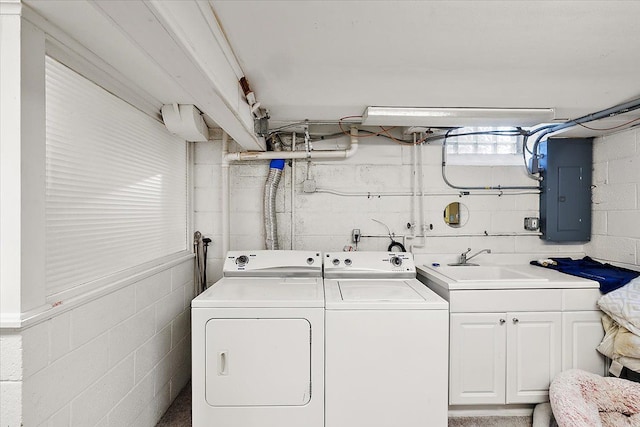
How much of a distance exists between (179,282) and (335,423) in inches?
58.9

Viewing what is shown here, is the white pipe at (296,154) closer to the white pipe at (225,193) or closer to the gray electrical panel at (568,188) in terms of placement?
the white pipe at (225,193)

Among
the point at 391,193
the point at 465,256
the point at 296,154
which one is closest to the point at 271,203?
the point at 296,154

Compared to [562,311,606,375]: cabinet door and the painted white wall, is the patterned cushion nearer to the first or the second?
[562,311,606,375]: cabinet door

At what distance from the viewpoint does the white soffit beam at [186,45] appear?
3.08ft

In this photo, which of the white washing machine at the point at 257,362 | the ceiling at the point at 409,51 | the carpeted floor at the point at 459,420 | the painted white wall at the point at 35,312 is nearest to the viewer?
the painted white wall at the point at 35,312

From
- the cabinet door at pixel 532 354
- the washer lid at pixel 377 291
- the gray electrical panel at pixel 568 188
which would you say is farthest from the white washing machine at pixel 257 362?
the gray electrical panel at pixel 568 188

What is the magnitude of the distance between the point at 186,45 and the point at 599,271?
315 centimetres

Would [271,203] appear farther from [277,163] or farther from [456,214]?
[456,214]

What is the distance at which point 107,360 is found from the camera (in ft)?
5.21

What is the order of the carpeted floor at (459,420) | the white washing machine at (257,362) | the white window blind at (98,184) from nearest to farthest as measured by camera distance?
the white window blind at (98,184) → the white washing machine at (257,362) → the carpeted floor at (459,420)

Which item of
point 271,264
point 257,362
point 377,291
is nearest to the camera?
point 257,362

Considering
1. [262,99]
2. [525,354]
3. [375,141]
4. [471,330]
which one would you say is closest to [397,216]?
[375,141]

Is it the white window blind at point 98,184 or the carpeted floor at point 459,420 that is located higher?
the white window blind at point 98,184

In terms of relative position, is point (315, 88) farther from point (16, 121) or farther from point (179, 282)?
point (179, 282)
